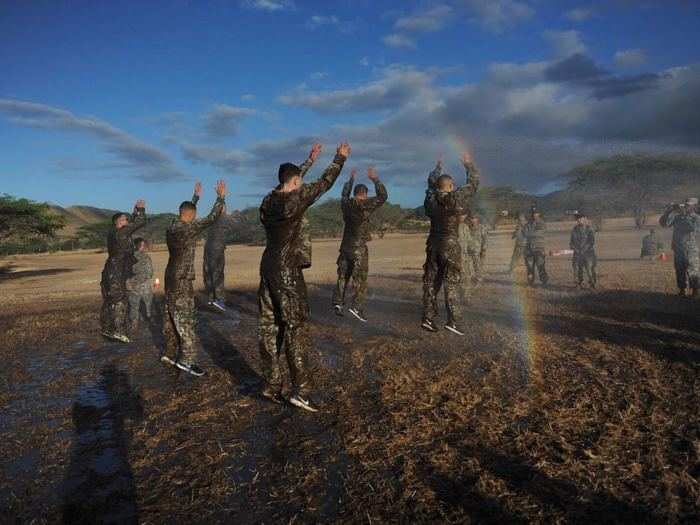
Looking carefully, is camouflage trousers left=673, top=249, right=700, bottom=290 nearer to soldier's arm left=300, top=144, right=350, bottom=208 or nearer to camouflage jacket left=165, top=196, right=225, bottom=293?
soldier's arm left=300, top=144, right=350, bottom=208

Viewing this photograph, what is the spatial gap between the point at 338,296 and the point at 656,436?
23.4 feet

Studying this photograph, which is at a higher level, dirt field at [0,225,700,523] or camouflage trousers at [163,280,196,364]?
camouflage trousers at [163,280,196,364]

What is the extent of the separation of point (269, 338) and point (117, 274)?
17.2 ft

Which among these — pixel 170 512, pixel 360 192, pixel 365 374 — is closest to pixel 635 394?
pixel 365 374

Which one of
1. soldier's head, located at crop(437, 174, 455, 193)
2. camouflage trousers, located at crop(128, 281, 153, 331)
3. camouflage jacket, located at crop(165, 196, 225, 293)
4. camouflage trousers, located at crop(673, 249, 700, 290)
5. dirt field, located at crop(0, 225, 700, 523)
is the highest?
soldier's head, located at crop(437, 174, 455, 193)

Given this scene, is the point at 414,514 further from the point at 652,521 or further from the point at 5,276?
the point at 5,276

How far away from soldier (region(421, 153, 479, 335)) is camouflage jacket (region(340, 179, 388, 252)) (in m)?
1.61

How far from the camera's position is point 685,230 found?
40.0 ft

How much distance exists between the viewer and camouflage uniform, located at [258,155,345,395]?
5.38 metres

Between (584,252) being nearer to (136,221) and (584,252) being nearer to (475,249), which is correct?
(475,249)

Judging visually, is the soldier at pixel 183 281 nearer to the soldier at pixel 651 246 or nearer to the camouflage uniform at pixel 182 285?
the camouflage uniform at pixel 182 285

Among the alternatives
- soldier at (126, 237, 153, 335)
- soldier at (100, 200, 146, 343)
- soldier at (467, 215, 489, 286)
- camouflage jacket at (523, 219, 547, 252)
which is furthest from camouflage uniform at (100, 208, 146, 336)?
camouflage jacket at (523, 219, 547, 252)

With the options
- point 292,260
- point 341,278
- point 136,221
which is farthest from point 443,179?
point 136,221

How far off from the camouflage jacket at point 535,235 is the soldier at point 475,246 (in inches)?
50.1
